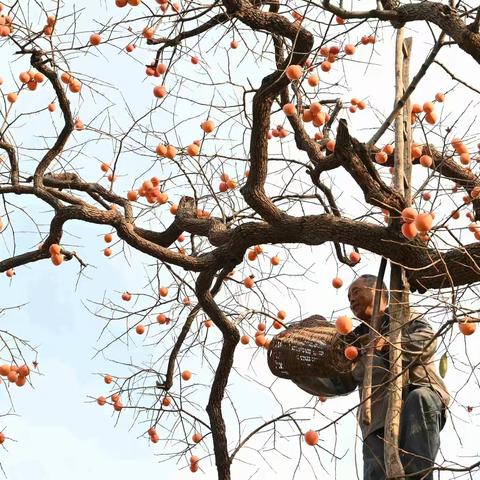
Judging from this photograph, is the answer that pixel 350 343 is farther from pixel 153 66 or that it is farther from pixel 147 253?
pixel 153 66

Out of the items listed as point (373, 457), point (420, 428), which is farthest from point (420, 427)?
point (373, 457)

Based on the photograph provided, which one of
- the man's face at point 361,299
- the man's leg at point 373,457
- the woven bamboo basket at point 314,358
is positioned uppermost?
the man's face at point 361,299

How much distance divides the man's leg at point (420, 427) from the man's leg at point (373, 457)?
0.16m

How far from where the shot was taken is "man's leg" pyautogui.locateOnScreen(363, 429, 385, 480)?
12.0 feet

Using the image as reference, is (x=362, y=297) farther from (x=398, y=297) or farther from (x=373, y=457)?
(x=373, y=457)

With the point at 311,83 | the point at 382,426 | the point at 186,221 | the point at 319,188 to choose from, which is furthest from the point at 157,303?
the point at 382,426

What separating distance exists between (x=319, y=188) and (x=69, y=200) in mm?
1262

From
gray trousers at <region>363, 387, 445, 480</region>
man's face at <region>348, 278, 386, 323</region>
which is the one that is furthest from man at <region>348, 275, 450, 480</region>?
man's face at <region>348, 278, 386, 323</region>

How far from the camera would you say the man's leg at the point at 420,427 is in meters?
3.46

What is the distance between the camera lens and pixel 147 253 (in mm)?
4223

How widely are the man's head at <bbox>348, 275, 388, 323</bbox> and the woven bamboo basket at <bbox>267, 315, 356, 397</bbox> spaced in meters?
0.15

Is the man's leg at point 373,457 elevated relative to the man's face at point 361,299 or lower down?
lower down

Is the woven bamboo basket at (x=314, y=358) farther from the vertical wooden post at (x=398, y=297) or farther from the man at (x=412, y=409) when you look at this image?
the vertical wooden post at (x=398, y=297)

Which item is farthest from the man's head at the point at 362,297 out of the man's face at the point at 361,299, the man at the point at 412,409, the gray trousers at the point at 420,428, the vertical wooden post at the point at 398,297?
the gray trousers at the point at 420,428
